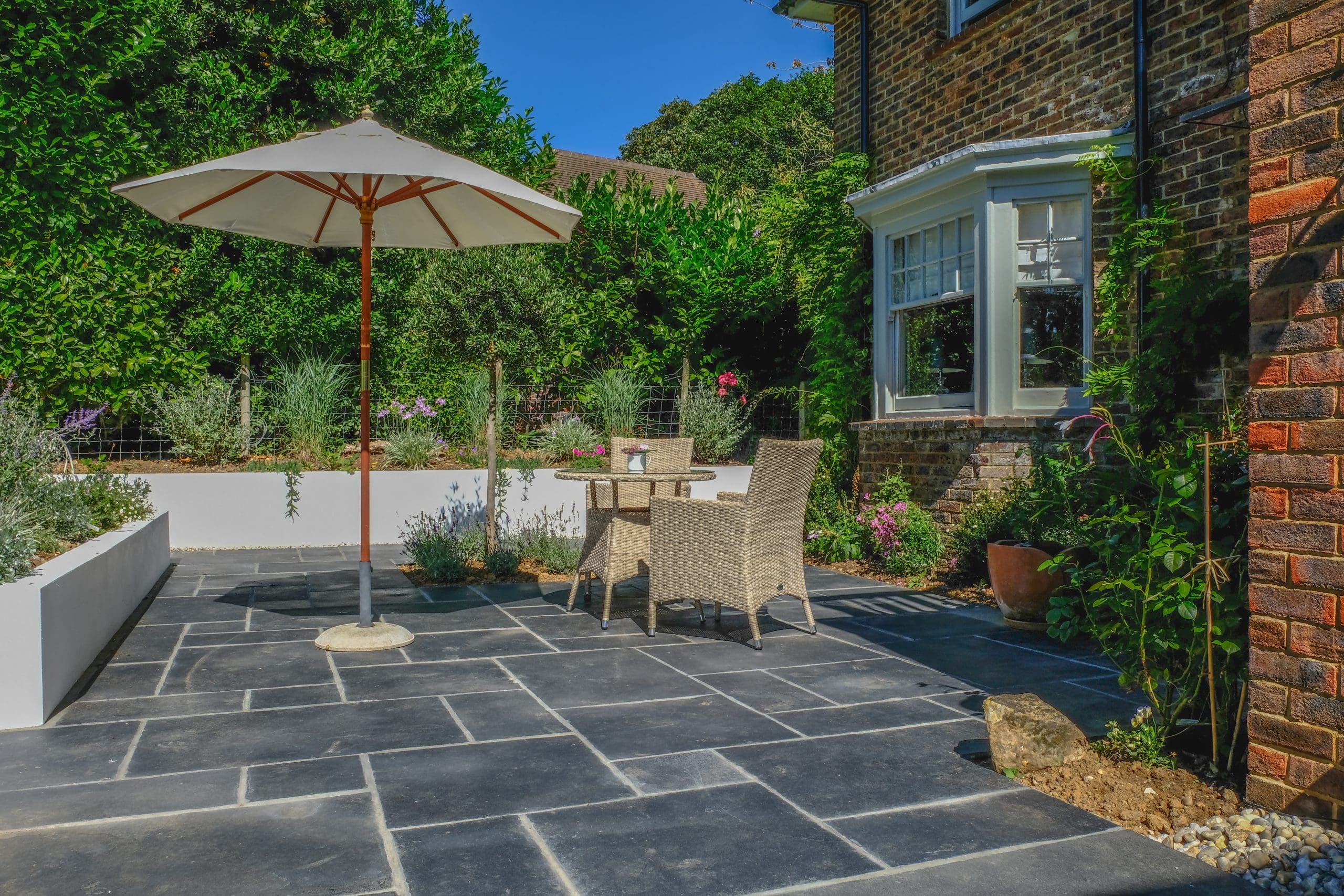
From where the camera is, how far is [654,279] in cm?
1099

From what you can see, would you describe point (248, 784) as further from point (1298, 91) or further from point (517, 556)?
point (517, 556)

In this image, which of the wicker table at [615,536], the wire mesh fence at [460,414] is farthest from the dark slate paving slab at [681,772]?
the wire mesh fence at [460,414]

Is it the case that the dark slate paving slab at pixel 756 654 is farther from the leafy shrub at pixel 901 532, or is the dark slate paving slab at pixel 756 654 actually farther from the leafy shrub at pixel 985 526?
the leafy shrub at pixel 901 532

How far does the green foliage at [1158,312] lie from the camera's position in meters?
5.15

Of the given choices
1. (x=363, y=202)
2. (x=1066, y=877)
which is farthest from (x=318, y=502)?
(x=1066, y=877)

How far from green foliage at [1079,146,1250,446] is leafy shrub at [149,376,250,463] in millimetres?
7358

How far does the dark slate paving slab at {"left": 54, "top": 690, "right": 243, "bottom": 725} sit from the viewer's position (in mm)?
3574

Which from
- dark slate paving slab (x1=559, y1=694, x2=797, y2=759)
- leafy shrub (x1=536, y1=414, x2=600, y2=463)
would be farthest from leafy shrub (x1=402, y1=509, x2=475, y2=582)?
dark slate paving slab (x1=559, y1=694, x2=797, y2=759)

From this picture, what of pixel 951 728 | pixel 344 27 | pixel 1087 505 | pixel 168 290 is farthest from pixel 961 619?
pixel 344 27

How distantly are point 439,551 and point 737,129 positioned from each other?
27.3 metres

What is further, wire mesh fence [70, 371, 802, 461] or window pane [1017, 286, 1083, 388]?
wire mesh fence [70, 371, 802, 461]

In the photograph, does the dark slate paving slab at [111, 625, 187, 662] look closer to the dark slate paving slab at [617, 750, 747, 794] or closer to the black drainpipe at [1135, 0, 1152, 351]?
the dark slate paving slab at [617, 750, 747, 794]

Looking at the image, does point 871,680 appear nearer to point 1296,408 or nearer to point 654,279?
point 1296,408

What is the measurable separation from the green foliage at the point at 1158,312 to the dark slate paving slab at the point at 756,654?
2.05m
